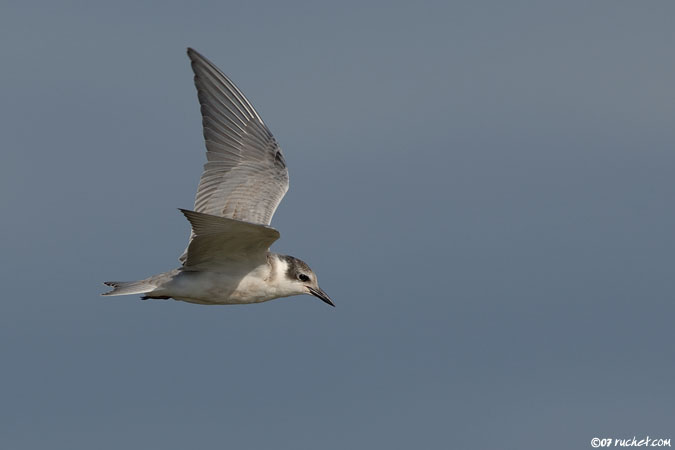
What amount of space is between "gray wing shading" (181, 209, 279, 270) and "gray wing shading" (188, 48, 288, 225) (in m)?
1.74

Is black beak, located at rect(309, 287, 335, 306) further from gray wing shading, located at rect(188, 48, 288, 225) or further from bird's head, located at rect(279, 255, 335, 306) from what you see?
gray wing shading, located at rect(188, 48, 288, 225)

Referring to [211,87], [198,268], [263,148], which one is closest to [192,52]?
[211,87]

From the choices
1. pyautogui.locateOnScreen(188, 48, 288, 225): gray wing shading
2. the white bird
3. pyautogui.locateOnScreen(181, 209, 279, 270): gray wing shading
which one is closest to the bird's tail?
the white bird

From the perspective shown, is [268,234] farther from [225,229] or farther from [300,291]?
[300,291]

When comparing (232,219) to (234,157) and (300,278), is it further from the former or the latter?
(234,157)

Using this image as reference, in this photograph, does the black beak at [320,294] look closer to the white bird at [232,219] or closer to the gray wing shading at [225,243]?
the white bird at [232,219]

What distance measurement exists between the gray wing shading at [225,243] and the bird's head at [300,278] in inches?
21.1

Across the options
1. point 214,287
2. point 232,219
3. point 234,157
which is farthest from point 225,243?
point 234,157

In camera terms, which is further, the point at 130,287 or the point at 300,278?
the point at 300,278

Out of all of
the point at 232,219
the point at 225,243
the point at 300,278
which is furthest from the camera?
the point at 300,278

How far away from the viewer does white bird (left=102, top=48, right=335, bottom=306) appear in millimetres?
14875

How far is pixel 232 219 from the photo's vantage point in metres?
13.6

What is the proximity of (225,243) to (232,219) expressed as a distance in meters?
1.32

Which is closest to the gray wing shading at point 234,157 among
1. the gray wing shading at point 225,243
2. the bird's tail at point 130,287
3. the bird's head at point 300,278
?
the bird's head at point 300,278
